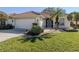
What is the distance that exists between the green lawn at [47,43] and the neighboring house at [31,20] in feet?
0.62

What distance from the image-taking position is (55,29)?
26.5 feet

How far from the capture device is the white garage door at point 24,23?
804 centimetres

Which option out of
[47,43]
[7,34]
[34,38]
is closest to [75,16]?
[47,43]

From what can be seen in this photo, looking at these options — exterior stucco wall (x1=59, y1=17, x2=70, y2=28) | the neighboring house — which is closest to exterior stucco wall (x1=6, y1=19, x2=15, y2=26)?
the neighboring house

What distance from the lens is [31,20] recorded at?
8.04m

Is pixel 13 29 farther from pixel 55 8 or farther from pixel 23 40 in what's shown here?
pixel 55 8

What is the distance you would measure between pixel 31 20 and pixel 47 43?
1.56 feet

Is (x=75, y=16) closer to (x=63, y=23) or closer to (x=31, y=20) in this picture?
(x=63, y=23)

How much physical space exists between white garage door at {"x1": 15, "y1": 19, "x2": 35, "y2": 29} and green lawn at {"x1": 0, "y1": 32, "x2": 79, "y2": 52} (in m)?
0.21

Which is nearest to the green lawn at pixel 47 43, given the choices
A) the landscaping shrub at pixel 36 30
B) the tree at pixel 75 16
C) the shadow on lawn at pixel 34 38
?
the shadow on lawn at pixel 34 38

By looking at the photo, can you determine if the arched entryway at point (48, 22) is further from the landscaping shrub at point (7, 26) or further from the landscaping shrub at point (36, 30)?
the landscaping shrub at point (7, 26)
